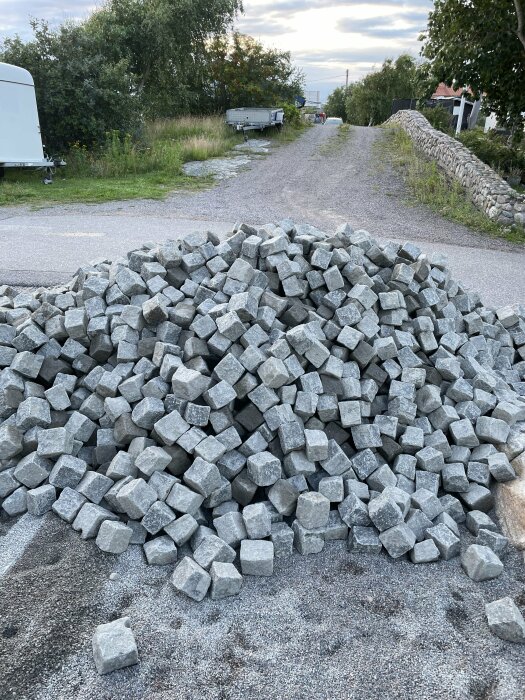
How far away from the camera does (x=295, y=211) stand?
43.3 ft

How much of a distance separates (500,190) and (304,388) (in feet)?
33.2

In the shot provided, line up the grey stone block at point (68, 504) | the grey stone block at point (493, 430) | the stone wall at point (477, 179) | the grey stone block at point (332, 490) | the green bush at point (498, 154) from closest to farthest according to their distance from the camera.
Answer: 1. the grey stone block at point (68, 504)
2. the grey stone block at point (332, 490)
3. the grey stone block at point (493, 430)
4. the stone wall at point (477, 179)
5. the green bush at point (498, 154)

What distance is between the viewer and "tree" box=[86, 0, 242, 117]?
23.5 m

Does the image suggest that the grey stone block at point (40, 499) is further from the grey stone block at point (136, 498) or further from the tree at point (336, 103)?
the tree at point (336, 103)

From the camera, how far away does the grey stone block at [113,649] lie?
2.86 metres

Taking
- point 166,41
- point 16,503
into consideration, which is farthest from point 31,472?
point 166,41

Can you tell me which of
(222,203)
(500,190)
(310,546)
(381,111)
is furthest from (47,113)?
(381,111)

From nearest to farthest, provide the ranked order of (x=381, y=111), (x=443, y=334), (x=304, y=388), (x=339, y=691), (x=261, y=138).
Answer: (x=339, y=691), (x=304, y=388), (x=443, y=334), (x=261, y=138), (x=381, y=111)

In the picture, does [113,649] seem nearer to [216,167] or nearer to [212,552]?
[212,552]

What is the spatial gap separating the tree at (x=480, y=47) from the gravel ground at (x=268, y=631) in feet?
43.8

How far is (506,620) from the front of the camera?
3.15 meters

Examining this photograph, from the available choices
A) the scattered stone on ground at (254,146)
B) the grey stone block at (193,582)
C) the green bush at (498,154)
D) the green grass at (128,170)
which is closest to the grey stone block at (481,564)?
the grey stone block at (193,582)

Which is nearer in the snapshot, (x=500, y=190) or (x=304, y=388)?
(x=304, y=388)

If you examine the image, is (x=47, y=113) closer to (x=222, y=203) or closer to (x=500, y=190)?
(x=222, y=203)
